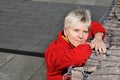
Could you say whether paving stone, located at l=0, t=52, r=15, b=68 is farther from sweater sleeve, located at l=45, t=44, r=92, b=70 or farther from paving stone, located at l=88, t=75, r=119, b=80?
paving stone, located at l=88, t=75, r=119, b=80

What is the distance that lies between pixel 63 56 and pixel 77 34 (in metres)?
0.36

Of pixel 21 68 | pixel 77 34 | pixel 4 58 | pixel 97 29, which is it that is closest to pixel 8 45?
pixel 4 58

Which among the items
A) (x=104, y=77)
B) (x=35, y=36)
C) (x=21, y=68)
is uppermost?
(x=104, y=77)

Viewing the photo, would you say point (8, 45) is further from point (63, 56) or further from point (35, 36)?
point (63, 56)

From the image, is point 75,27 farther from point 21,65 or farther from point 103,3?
point 103,3

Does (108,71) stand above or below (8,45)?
above

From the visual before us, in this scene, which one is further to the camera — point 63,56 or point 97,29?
point 97,29

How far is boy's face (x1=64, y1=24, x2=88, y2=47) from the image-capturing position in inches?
116

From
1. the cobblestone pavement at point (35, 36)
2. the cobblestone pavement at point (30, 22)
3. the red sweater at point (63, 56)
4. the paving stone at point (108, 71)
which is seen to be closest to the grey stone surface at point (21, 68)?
the cobblestone pavement at point (35, 36)

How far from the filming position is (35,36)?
774 cm

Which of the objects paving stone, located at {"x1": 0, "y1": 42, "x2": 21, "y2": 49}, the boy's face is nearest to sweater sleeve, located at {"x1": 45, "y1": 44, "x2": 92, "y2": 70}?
the boy's face

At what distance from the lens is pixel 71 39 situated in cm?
304

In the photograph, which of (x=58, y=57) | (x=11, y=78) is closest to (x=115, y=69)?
(x=58, y=57)

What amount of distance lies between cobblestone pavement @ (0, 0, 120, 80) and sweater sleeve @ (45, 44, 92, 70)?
0.07m
